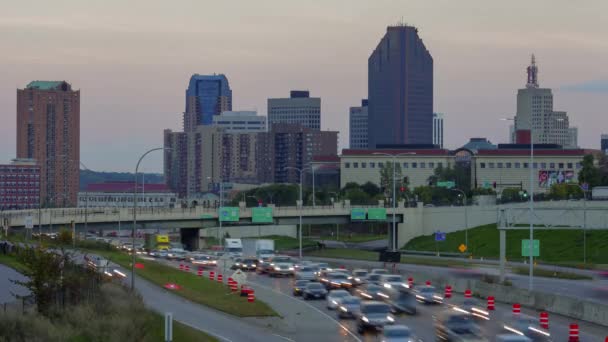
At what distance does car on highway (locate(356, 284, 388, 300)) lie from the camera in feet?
182

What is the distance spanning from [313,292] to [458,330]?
838 inches

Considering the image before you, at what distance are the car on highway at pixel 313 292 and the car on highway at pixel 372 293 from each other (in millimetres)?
2031

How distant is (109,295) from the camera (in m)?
43.8

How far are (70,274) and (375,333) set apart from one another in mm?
12766

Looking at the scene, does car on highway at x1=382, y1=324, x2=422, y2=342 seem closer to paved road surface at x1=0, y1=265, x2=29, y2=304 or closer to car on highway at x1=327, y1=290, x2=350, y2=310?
car on highway at x1=327, y1=290, x2=350, y2=310

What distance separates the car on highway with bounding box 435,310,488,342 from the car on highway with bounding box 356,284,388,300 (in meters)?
15.6

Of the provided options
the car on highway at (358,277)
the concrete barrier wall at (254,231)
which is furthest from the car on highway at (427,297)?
the concrete barrier wall at (254,231)

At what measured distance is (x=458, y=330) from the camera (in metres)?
38.3

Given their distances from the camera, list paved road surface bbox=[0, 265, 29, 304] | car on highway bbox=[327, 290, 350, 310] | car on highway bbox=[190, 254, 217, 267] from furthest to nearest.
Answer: car on highway bbox=[190, 254, 217, 267], car on highway bbox=[327, 290, 350, 310], paved road surface bbox=[0, 265, 29, 304]

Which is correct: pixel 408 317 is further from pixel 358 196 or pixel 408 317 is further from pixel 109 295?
pixel 358 196

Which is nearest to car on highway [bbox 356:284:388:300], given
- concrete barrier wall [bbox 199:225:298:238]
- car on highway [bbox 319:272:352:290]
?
car on highway [bbox 319:272:352:290]

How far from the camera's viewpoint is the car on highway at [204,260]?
86250 millimetres

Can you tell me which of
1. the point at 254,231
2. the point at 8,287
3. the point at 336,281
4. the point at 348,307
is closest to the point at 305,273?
the point at 336,281

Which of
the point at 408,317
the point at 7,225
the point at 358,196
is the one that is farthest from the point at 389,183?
the point at 408,317
